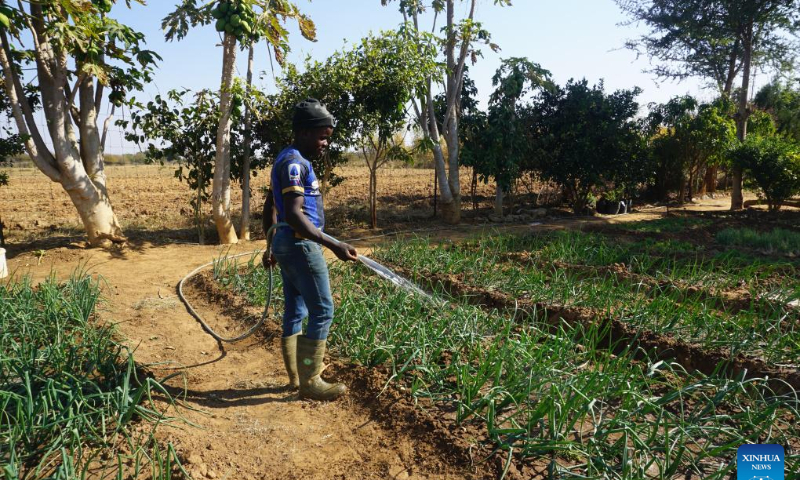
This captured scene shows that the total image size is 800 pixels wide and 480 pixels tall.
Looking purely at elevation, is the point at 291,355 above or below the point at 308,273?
below

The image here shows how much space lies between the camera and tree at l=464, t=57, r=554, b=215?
10.2 meters

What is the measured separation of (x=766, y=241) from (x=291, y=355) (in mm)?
7446

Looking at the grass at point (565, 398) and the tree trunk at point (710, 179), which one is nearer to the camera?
the grass at point (565, 398)

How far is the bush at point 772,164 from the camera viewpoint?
10.6 meters

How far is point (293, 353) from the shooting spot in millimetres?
3137

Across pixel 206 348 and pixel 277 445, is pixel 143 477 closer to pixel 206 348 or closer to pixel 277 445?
pixel 277 445

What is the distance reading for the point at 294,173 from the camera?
2721 mm

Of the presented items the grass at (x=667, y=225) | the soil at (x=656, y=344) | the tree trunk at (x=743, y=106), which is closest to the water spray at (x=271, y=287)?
the soil at (x=656, y=344)

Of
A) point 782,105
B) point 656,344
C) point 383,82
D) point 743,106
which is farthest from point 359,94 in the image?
point 782,105

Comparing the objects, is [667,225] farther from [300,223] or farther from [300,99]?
[300,223]

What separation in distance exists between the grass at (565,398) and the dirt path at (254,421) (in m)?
0.33

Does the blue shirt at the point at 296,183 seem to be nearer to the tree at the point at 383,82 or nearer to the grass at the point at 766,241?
the tree at the point at 383,82

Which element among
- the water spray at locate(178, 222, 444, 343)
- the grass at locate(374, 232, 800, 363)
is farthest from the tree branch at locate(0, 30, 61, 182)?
the grass at locate(374, 232, 800, 363)

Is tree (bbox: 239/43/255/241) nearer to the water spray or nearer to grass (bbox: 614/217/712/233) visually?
the water spray
